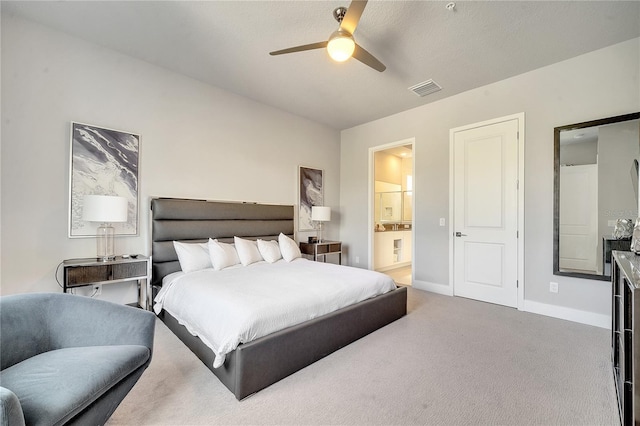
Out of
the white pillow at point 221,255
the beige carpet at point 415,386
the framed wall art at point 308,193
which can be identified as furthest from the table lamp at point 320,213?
the beige carpet at point 415,386

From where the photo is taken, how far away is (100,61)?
3084 mm

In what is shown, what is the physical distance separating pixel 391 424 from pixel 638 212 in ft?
10.9

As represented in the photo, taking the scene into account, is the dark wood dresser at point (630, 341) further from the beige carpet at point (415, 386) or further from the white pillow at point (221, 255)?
the white pillow at point (221, 255)

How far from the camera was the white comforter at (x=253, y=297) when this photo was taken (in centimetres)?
192

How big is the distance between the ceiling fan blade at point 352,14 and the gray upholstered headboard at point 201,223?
8.92 feet

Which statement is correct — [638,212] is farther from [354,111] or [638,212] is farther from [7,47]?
[7,47]

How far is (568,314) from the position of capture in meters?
3.23

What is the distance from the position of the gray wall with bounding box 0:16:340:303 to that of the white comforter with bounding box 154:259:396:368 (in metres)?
1.16

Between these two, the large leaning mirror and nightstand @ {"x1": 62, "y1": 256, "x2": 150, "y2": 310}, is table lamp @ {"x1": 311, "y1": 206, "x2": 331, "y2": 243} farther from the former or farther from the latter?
the large leaning mirror

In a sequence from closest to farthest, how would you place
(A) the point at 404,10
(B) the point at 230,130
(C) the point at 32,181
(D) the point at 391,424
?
(D) the point at 391,424
(A) the point at 404,10
(C) the point at 32,181
(B) the point at 230,130

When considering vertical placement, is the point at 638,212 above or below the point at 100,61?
below

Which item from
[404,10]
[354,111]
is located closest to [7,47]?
[404,10]

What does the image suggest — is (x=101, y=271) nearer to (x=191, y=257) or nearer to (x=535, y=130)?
(x=191, y=257)

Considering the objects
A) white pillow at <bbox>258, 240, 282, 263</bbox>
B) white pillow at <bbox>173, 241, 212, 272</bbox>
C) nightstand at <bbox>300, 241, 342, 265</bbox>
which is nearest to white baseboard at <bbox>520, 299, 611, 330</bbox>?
nightstand at <bbox>300, 241, 342, 265</bbox>
